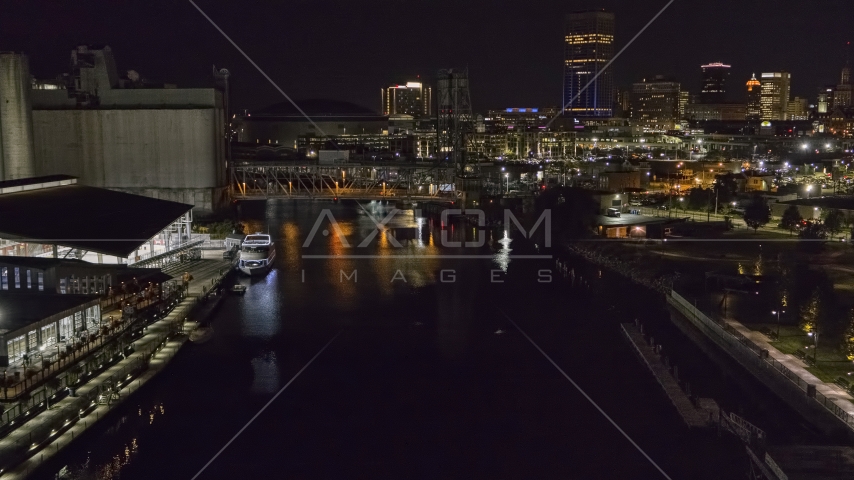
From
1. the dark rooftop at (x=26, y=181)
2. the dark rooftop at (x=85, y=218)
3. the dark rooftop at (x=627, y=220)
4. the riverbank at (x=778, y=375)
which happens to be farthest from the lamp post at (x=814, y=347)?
the dark rooftop at (x=26, y=181)

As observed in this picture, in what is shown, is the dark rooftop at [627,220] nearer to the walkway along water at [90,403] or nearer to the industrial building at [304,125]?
the walkway along water at [90,403]

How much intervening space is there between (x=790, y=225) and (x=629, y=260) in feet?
10.3

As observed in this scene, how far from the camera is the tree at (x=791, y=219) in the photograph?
11.1 meters

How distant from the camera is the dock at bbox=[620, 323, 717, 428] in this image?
450 cm

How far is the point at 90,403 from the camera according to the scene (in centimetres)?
454

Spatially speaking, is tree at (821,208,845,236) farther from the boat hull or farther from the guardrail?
→ the boat hull

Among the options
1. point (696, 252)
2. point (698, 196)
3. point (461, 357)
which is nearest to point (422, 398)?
point (461, 357)

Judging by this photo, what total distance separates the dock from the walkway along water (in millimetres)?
3112

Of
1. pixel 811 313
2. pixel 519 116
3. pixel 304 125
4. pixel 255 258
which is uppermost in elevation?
pixel 519 116

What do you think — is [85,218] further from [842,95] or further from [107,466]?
[842,95]

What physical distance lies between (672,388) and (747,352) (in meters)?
0.75

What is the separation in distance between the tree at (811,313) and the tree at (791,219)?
414 cm

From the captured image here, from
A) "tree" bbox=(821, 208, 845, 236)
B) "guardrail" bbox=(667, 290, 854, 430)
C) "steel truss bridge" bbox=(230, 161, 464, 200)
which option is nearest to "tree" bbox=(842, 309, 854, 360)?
"guardrail" bbox=(667, 290, 854, 430)

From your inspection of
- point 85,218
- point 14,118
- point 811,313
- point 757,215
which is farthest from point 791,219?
point 14,118
